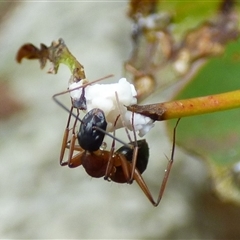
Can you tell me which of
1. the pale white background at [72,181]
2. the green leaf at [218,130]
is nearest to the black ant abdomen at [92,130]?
the green leaf at [218,130]

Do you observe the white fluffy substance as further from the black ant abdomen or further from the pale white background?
the pale white background

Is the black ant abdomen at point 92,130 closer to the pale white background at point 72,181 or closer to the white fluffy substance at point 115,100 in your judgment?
the white fluffy substance at point 115,100

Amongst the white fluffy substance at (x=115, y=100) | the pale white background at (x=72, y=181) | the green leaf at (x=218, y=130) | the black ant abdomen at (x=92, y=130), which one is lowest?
the pale white background at (x=72, y=181)

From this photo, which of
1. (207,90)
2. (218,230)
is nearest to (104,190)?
(218,230)

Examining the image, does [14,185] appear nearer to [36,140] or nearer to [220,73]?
[36,140]

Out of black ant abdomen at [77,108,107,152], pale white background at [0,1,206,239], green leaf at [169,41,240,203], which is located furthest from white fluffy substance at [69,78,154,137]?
pale white background at [0,1,206,239]

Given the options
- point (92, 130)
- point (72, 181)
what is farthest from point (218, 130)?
point (72, 181)
